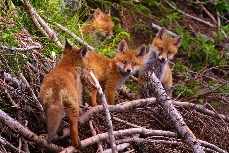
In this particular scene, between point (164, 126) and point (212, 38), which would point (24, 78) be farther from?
point (212, 38)

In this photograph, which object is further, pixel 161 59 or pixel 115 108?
pixel 161 59

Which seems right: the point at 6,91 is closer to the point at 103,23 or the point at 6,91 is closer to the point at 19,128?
the point at 19,128

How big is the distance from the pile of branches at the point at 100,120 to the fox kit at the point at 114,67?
65 centimetres

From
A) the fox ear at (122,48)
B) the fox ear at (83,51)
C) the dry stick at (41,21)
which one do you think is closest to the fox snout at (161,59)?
the fox ear at (122,48)

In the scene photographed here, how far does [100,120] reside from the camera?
6359 millimetres

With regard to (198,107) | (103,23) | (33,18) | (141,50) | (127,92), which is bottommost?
(198,107)

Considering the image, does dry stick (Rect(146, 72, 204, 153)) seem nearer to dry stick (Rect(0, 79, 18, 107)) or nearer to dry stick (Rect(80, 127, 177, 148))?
dry stick (Rect(80, 127, 177, 148))

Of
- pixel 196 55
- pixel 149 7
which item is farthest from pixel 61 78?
pixel 149 7

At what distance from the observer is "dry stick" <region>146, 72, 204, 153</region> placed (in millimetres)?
5688

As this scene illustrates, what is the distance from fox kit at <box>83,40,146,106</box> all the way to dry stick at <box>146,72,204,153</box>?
0.90m

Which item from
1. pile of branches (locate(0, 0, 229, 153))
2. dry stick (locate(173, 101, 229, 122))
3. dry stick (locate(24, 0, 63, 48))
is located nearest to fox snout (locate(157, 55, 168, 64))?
pile of branches (locate(0, 0, 229, 153))

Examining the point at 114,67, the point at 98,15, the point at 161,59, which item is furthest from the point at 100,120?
the point at 98,15

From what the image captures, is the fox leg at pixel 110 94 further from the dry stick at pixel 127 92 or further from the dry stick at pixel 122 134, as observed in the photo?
the dry stick at pixel 122 134

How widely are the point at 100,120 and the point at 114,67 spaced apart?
121cm
